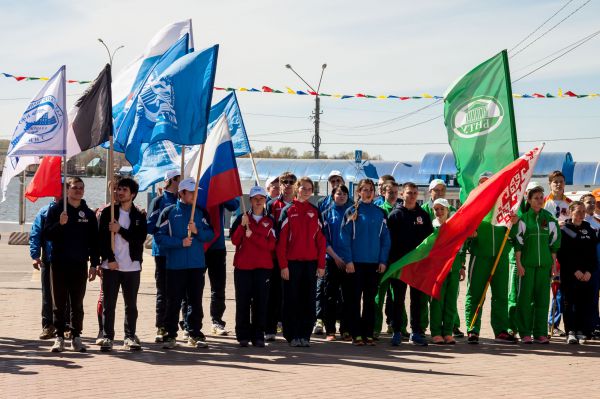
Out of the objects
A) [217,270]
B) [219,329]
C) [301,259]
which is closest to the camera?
[301,259]

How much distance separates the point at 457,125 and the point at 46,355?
544cm

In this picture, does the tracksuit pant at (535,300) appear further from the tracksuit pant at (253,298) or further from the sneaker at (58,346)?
the sneaker at (58,346)

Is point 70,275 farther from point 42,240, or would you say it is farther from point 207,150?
point 207,150

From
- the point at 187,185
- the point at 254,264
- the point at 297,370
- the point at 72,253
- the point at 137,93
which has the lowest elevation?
the point at 297,370

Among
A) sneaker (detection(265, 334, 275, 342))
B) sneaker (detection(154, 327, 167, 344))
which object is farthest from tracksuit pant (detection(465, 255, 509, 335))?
sneaker (detection(154, 327, 167, 344))

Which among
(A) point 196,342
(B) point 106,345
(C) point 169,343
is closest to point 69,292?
(B) point 106,345

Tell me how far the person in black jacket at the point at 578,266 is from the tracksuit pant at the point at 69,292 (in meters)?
5.68

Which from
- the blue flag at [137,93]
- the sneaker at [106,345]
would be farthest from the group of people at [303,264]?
the blue flag at [137,93]

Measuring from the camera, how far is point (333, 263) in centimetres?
1177

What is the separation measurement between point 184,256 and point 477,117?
387cm

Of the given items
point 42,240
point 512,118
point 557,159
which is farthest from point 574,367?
point 557,159

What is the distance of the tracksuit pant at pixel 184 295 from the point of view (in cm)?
1081

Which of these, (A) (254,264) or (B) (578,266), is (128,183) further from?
(B) (578,266)

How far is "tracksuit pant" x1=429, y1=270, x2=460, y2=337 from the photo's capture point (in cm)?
1166
